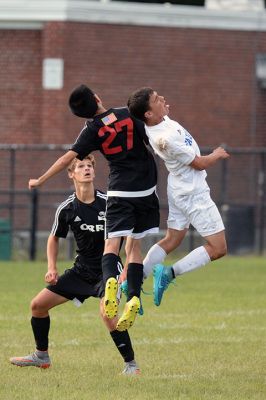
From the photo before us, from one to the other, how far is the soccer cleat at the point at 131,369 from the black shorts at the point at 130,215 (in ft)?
3.23

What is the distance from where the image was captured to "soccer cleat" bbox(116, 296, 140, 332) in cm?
927

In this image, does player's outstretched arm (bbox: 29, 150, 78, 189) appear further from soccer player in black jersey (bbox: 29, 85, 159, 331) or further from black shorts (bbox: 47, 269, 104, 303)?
black shorts (bbox: 47, 269, 104, 303)

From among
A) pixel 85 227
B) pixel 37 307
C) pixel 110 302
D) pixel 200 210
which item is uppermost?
pixel 200 210

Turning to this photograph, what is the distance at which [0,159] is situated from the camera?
23.7 metres

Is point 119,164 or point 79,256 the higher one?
point 119,164

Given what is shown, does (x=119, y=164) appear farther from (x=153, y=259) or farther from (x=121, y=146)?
(x=153, y=259)

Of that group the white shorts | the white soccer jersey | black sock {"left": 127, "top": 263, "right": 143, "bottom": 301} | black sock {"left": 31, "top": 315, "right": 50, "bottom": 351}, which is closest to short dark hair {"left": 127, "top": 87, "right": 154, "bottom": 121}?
the white soccer jersey

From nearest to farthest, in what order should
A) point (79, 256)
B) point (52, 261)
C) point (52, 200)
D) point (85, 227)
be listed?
point (52, 261) → point (85, 227) → point (79, 256) → point (52, 200)

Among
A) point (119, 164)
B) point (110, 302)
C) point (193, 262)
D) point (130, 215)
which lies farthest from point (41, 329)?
point (119, 164)

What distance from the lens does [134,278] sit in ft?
32.0

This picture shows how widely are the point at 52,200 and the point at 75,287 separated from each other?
44.0 ft

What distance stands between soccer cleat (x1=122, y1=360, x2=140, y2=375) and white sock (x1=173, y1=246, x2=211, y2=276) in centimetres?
109

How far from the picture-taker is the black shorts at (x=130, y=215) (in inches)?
385

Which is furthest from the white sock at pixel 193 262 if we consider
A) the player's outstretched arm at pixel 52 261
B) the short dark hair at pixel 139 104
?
the short dark hair at pixel 139 104
